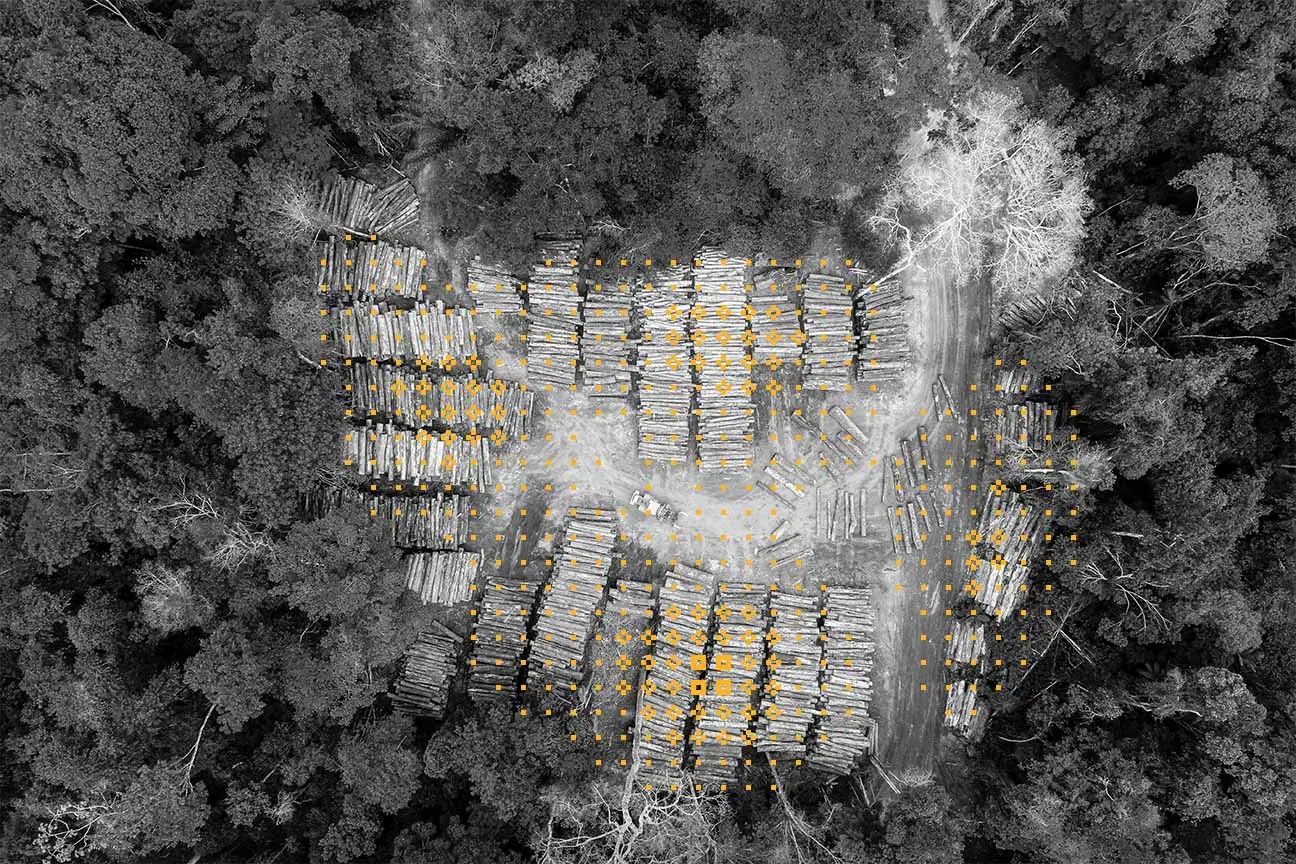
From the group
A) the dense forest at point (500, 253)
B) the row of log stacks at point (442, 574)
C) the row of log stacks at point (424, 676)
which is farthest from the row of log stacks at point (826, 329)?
the row of log stacks at point (424, 676)

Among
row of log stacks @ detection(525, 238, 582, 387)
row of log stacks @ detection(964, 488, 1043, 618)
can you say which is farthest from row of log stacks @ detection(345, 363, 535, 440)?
row of log stacks @ detection(964, 488, 1043, 618)

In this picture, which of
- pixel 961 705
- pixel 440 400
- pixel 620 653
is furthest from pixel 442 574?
pixel 961 705

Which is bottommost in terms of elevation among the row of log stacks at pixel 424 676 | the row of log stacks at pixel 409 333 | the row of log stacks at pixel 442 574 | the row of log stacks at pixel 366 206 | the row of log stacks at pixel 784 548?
the row of log stacks at pixel 424 676

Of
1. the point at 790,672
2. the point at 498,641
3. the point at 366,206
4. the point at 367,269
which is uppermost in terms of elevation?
the point at 366,206

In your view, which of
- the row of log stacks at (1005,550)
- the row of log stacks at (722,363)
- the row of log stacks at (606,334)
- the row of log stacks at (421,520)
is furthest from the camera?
the row of log stacks at (1005,550)

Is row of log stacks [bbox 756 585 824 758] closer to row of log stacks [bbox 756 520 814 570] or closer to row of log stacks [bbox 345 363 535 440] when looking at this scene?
row of log stacks [bbox 756 520 814 570]

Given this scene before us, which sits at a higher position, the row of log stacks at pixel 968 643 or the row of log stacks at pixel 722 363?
the row of log stacks at pixel 722 363

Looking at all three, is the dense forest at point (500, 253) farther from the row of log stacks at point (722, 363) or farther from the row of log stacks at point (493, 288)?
the row of log stacks at point (722, 363)

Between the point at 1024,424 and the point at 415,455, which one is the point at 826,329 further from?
the point at 415,455
